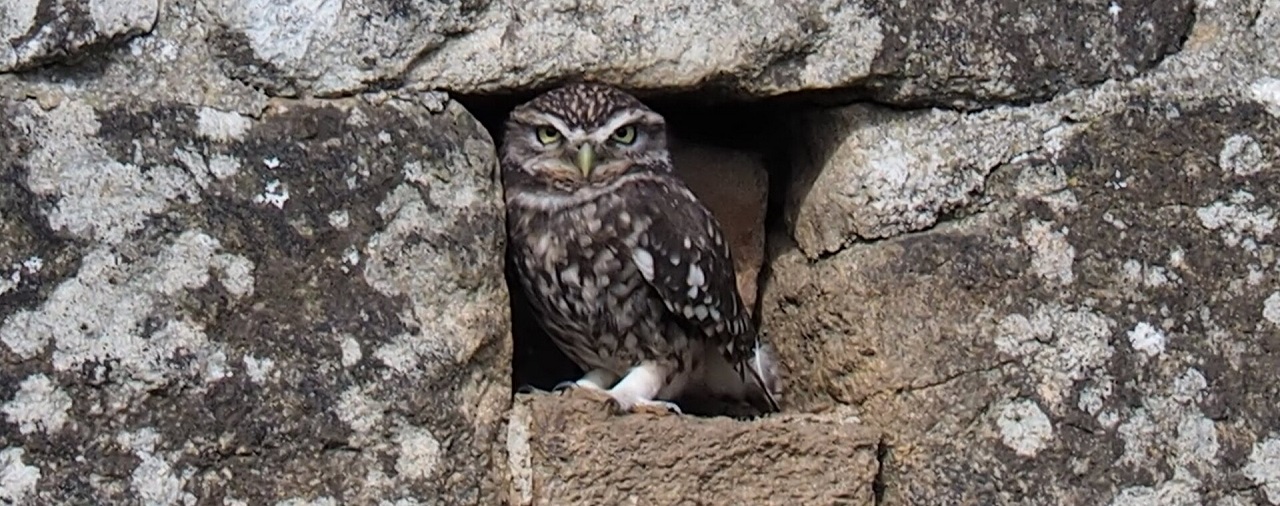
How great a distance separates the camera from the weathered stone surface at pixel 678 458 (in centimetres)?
282

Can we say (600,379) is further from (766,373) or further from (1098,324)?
(1098,324)

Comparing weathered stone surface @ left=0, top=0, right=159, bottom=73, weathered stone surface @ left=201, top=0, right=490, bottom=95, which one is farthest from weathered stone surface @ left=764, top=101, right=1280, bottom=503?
weathered stone surface @ left=0, top=0, right=159, bottom=73

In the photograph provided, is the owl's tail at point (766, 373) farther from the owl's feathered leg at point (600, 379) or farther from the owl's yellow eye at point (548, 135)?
the owl's yellow eye at point (548, 135)

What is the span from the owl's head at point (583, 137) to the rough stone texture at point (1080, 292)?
0.38 metres

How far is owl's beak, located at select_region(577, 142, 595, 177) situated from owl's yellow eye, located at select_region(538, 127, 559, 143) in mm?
69

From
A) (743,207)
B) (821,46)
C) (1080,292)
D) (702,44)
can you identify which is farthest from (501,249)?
(1080,292)

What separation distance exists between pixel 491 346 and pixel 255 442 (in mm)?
371

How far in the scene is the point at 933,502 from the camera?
291cm

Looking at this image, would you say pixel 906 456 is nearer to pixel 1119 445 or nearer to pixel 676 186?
pixel 1119 445

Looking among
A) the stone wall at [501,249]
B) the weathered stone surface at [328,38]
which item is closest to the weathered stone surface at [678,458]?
the stone wall at [501,249]

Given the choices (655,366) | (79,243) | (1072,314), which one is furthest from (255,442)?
(1072,314)

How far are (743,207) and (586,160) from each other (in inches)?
13.3

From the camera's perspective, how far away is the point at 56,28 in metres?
2.57

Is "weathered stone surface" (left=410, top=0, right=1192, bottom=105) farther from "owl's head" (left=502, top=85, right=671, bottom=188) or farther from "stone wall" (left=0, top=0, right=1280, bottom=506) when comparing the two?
"owl's head" (left=502, top=85, right=671, bottom=188)
